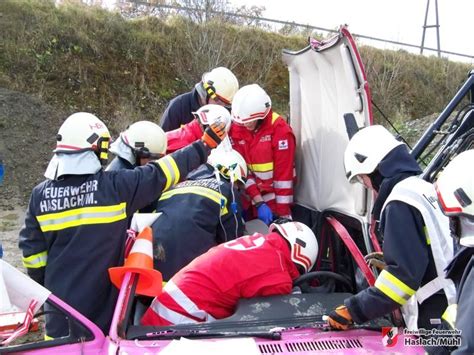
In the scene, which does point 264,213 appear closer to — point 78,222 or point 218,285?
point 218,285

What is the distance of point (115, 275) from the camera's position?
241 cm

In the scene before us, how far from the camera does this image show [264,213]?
4.27 meters

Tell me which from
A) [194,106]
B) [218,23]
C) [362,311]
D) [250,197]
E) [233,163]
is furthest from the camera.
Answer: [218,23]

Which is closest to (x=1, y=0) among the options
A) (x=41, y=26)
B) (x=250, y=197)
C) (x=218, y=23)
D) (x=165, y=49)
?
(x=41, y=26)

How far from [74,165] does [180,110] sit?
2.95m

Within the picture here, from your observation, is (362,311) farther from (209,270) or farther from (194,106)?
(194,106)

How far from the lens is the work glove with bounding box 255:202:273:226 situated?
4.25 metres

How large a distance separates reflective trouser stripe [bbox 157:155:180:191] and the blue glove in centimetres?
150

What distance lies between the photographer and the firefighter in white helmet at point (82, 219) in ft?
8.54

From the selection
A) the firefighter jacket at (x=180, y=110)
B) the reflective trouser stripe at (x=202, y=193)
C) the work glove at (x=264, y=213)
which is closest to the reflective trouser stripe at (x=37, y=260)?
the reflective trouser stripe at (x=202, y=193)

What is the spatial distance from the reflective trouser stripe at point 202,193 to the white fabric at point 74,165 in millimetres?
736

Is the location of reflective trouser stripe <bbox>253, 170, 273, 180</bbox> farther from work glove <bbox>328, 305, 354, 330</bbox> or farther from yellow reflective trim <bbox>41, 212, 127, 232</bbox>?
work glove <bbox>328, 305, 354, 330</bbox>

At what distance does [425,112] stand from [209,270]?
17.1m

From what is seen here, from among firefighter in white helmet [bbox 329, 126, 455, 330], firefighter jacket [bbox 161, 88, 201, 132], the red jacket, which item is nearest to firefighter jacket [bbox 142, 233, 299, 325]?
firefighter in white helmet [bbox 329, 126, 455, 330]
